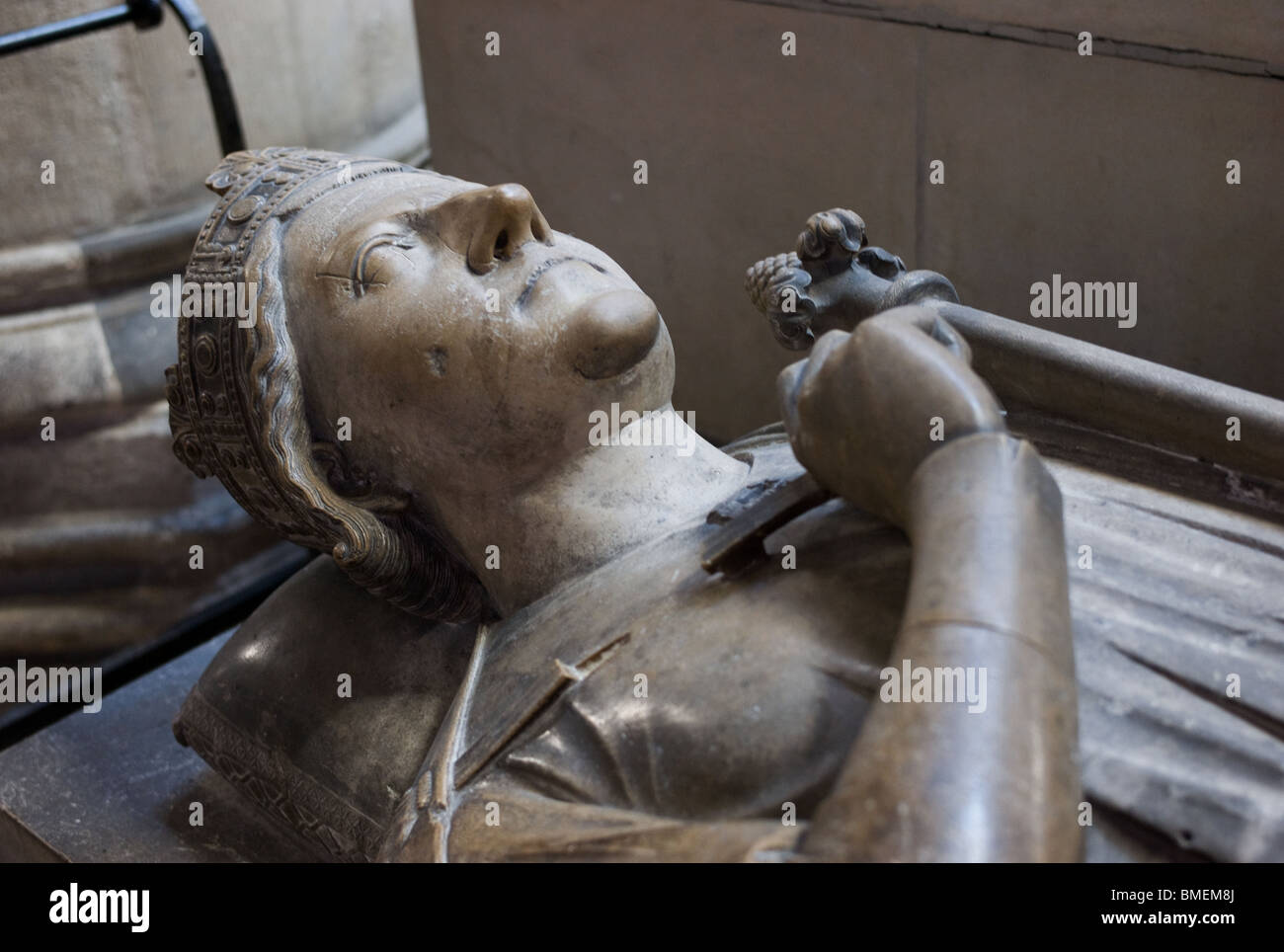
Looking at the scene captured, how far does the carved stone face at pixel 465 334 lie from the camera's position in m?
2.54

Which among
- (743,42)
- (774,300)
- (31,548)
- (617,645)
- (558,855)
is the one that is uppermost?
(743,42)

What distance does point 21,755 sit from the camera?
11.0 ft

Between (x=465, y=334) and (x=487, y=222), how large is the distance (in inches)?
7.9

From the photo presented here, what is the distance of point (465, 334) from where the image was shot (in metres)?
2.54

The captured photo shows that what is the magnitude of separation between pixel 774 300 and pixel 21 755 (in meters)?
2.00

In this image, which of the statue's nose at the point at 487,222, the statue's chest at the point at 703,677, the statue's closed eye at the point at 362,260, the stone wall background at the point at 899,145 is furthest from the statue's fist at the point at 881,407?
the stone wall background at the point at 899,145

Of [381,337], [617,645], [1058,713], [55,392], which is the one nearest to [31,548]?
[55,392]

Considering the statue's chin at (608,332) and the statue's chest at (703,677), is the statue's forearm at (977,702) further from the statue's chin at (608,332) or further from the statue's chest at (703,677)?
the statue's chin at (608,332)

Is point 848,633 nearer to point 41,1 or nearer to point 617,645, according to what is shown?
point 617,645

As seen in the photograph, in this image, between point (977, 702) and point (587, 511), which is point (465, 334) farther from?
point (977, 702)

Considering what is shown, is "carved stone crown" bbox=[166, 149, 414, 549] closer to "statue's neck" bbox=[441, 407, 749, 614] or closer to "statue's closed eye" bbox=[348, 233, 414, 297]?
"statue's closed eye" bbox=[348, 233, 414, 297]

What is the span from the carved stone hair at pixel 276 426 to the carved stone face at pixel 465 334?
2.6 inches

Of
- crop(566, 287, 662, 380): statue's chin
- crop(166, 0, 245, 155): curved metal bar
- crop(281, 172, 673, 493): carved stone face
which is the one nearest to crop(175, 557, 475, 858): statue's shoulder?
crop(281, 172, 673, 493): carved stone face

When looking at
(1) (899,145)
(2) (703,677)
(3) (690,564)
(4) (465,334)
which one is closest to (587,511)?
(3) (690,564)
